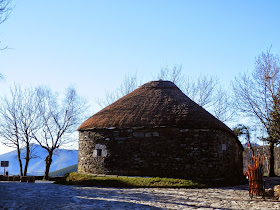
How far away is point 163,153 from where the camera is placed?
567 inches

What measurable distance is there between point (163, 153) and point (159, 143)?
51 cm

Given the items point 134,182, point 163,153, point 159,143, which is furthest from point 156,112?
point 134,182

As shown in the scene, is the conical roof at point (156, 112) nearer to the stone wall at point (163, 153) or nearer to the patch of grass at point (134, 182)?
the stone wall at point (163, 153)

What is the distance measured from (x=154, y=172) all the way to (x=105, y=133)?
3265 millimetres

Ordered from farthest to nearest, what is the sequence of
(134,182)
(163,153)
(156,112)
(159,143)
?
1. (156,112)
2. (159,143)
3. (163,153)
4. (134,182)

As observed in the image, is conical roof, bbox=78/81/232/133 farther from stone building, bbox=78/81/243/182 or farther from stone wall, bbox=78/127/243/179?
stone wall, bbox=78/127/243/179

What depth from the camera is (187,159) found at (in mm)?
14211

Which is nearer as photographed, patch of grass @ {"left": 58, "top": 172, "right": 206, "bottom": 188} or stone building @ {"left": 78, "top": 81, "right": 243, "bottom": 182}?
patch of grass @ {"left": 58, "top": 172, "right": 206, "bottom": 188}

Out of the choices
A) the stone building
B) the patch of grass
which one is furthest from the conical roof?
the patch of grass

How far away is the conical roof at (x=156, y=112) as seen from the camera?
14680mm

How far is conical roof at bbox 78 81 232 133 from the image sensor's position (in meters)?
14.7

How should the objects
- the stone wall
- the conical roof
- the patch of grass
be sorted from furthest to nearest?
1. the conical roof
2. the stone wall
3. the patch of grass

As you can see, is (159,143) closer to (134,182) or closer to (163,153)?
(163,153)

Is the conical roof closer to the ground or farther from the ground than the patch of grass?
farther from the ground
